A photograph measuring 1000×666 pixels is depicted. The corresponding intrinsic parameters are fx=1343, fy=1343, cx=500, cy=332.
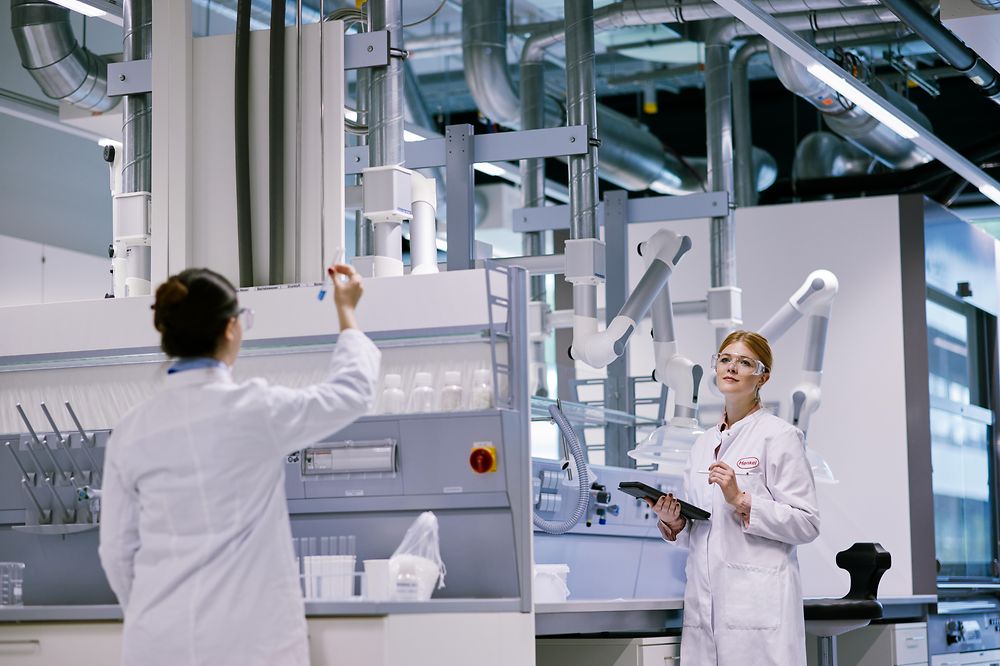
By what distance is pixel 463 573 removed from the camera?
10.3 ft

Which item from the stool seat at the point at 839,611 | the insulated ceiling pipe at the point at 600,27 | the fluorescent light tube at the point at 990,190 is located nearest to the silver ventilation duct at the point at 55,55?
the insulated ceiling pipe at the point at 600,27

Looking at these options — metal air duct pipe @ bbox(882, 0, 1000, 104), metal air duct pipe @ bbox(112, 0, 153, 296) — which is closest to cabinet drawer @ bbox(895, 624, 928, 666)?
metal air duct pipe @ bbox(882, 0, 1000, 104)

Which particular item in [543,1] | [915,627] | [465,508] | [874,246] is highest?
[543,1]

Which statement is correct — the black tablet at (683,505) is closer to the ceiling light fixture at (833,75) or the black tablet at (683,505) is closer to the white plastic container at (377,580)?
the white plastic container at (377,580)

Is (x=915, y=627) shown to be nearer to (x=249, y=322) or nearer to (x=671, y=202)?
(x=671, y=202)

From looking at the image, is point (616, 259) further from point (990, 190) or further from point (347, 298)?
point (347, 298)

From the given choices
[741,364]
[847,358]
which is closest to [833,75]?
[847,358]

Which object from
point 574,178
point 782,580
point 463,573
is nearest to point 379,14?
point 574,178

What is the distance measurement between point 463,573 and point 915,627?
2.72 m

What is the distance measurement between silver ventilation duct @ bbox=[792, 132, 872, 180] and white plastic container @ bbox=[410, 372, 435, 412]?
20.8 feet

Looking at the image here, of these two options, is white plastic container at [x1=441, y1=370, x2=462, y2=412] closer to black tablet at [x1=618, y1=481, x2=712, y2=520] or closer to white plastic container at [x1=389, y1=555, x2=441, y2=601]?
white plastic container at [x1=389, y1=555, x2=441, y2=601]

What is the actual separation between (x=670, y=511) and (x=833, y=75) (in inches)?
91.1

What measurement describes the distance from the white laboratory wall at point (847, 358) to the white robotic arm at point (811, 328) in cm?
74

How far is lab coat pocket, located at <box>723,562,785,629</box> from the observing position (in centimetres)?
349
